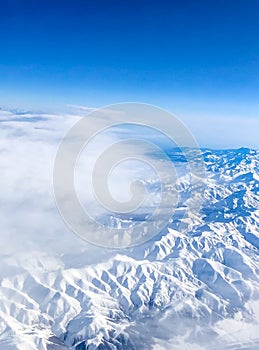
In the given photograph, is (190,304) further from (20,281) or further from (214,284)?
(20,281)

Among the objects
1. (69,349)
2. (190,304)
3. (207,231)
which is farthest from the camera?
(207,231)

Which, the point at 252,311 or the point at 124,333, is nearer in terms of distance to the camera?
the point at 124,333

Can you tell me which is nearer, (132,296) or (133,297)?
(133,297)

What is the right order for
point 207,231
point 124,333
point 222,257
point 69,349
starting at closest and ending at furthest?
→ 1. point 69,349
2. point 124,333
3. point 222,257
4. point 207,231

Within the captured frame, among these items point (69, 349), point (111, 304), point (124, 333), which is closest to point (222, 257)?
point (111, 304)
